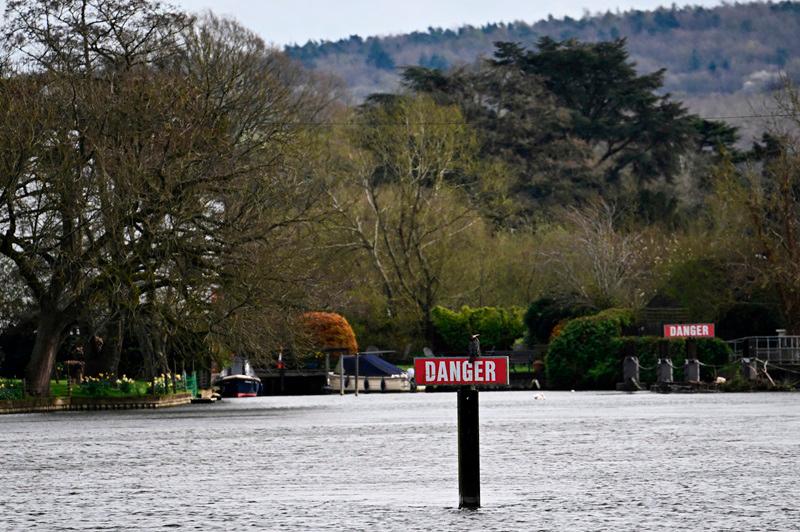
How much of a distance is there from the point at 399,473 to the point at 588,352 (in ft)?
192

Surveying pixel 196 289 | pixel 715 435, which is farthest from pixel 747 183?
pixel 715 435

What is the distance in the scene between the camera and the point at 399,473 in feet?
98.7

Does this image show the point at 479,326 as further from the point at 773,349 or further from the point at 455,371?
the point at 455,371

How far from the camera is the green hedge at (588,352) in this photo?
86.8m

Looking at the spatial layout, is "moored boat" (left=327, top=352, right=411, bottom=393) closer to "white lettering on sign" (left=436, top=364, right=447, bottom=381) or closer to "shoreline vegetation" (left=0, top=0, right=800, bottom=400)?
"shoreline vegetation" (left=0, top=0, right=800, bottom=400)

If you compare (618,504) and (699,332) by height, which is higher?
(699,332)

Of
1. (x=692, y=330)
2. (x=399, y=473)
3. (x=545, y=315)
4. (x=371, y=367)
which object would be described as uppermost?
(x=545, y=315)

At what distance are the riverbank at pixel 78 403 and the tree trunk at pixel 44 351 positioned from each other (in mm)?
572

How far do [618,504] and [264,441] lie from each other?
18.0 m

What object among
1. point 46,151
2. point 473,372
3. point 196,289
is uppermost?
point 46,151

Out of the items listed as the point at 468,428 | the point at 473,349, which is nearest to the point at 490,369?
the point at 473,349

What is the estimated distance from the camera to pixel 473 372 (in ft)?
72.6

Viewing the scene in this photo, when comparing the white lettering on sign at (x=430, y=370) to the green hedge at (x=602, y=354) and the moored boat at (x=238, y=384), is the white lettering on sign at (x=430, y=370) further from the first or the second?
the moored boat at (x=238, y=384)

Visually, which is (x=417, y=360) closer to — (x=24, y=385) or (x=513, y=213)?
(x=24, y=385)
